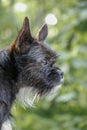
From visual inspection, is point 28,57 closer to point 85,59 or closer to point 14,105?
point 14,105

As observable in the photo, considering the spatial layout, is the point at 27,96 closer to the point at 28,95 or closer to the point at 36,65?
the point at 28,95

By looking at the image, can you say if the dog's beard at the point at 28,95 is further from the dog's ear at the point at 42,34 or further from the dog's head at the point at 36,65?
the dog's ear at the point at 42,34

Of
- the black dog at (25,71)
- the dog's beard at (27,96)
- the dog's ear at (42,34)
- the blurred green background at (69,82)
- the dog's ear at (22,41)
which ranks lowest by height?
the dog's beard at (27,96)

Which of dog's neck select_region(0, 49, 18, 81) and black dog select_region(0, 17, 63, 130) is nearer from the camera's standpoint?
black dog select_region(0, 17, 63, 130)

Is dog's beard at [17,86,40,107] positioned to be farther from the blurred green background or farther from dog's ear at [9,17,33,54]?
the blurred green background

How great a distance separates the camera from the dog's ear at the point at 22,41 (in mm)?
5425

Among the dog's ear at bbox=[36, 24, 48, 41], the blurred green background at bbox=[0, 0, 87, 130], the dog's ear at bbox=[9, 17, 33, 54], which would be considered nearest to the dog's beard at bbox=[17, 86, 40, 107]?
the dog's ear at bbox=[9, 17, 33, 54]

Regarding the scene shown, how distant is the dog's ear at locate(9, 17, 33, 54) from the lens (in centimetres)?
543

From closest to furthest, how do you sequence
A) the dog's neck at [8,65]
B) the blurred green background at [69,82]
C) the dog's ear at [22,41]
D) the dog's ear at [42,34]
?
the dog's ear at [22,41], the dog's neck at [8,65], the dog's ear at [42,34], the blurred green background at [69,82]

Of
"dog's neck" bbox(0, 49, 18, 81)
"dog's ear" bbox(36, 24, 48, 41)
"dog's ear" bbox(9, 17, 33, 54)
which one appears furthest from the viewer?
"dog's ear" bbox(36, 24, 48, 41)

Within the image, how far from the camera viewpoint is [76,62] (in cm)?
817

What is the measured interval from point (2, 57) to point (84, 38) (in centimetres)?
380

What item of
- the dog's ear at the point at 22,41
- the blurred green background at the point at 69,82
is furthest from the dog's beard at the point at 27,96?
the blurred green background at the point at 69,82

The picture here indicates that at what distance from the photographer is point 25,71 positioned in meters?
5.71
